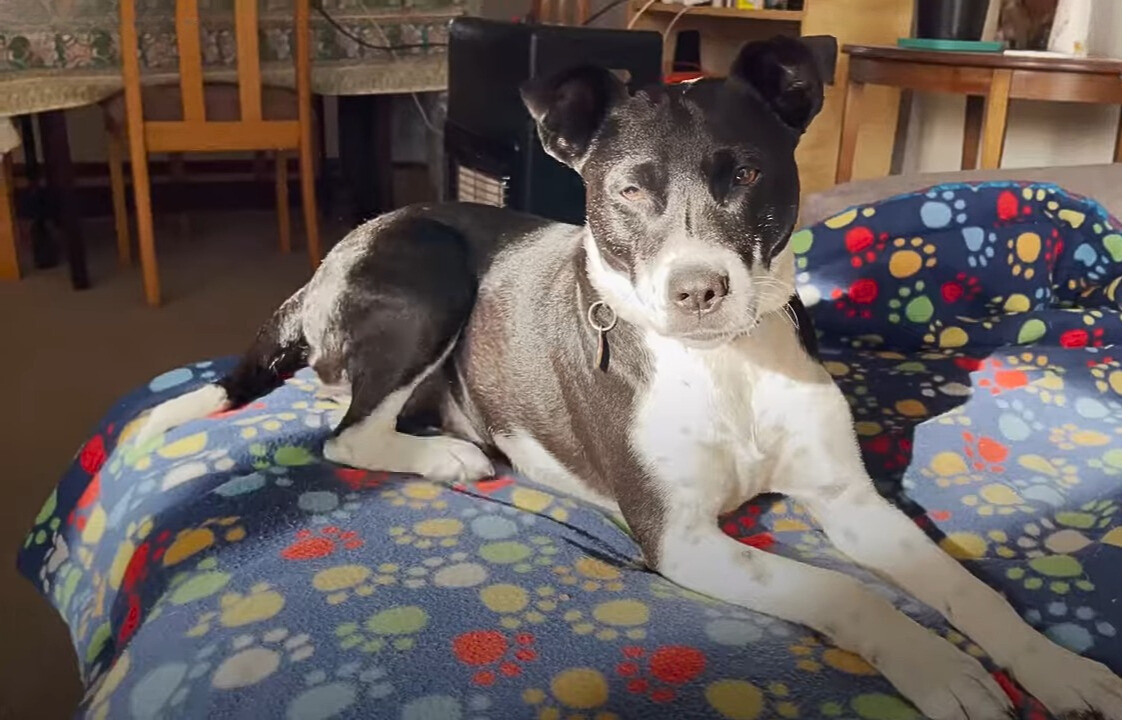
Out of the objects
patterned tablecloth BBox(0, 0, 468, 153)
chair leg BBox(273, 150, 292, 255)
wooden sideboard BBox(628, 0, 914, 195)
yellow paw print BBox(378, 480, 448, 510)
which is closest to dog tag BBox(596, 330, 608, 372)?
yellow paw print BBox(378, 480, 448, 510)

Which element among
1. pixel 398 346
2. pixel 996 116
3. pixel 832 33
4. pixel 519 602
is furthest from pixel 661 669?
pixel 832 33

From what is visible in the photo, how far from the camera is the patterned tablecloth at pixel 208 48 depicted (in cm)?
353

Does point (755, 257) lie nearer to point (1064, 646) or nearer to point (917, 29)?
point (1064, 646)

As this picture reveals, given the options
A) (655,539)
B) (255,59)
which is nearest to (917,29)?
(255,59)

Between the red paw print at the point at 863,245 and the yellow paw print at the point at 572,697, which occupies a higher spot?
the red paw print at the point at 863,245

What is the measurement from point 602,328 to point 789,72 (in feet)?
1.33

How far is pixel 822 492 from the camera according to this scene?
4.75ft

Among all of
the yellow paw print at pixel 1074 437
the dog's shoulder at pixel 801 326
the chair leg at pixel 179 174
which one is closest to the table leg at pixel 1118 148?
the yellow paw print at pixel 1074 437

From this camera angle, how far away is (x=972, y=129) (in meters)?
3.53

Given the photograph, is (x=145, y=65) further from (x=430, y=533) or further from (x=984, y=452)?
(x=984, y=452)

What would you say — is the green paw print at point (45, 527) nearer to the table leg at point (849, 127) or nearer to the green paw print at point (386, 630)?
the green paw print at point (386, 630)

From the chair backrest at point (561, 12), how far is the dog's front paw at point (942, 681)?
3.38m

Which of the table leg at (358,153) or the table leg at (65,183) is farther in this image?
the table leg at (358,153)

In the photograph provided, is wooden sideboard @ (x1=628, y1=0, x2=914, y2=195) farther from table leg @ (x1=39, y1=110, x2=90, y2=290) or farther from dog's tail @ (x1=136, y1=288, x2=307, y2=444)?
table leg @ (x1=39, y1=110, x2=90, y2=290)
